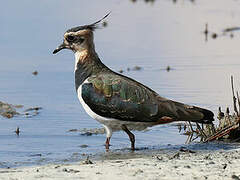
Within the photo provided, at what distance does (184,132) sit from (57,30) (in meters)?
6.10

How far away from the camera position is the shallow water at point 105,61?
32.3ft

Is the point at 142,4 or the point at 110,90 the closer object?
the point at 110,90

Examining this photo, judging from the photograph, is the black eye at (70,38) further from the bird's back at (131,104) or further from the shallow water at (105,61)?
the shallow water at (105,61)

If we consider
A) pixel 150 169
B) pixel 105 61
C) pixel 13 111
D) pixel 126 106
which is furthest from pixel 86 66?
pixel 105 61

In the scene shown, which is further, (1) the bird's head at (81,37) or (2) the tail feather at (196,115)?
(1) the bird's head at (81,37)

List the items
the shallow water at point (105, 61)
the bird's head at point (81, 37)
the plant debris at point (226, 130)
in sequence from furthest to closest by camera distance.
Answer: the shallow water at point (105, 61) < the bird's head at point (81, 37) < the plant debris at point (226, 130)

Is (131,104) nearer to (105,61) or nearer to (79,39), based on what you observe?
(79,39)

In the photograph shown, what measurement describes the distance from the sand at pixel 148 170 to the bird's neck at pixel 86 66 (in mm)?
1490

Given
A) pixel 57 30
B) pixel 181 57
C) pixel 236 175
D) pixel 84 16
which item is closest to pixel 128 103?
pixel 236 175

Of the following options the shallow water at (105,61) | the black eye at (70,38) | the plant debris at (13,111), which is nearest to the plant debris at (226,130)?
the shallow water at (105,61)

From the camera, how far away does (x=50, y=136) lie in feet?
32.6

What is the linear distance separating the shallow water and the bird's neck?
84cm

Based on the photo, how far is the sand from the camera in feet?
22.9

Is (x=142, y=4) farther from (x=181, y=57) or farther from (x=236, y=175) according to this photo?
(x=236, y=175)
